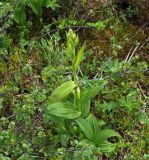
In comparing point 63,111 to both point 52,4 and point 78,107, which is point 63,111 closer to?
point 78,107

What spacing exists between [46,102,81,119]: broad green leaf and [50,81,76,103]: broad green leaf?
0.11 m

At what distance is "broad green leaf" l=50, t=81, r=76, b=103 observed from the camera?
280 centimetres

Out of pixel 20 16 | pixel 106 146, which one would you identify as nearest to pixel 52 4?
pixel 20 16

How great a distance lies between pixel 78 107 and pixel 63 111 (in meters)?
0.13

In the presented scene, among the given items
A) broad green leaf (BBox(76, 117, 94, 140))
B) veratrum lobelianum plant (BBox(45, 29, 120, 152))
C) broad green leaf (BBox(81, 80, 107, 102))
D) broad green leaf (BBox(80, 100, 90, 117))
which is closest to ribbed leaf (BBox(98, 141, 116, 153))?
veratrum lobelianum plant (BBox(45, 29, 120, 152))

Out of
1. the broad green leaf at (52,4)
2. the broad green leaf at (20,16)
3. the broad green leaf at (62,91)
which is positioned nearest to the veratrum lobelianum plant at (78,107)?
the broad green leaf at (62,91)

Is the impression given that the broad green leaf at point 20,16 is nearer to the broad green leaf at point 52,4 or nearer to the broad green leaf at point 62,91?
the broad green leaf at point 52,4

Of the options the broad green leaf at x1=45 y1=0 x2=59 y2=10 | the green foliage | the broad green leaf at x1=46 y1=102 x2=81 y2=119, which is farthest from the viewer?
the broad green leaf at x1=45 y1=0 x2=59 y2=10

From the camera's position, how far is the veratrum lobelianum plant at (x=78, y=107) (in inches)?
110

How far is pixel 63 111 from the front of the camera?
9.54ft

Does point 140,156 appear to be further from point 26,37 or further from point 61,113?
point 26,37

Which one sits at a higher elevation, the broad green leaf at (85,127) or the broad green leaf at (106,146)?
the broad green leaf at (85,127)

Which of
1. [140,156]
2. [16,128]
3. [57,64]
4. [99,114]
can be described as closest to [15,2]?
[57,64]

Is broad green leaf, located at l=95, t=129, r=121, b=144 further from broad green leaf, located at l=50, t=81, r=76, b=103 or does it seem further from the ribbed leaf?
broad green leaf, located at l=50, t=81, r=76, b=103
